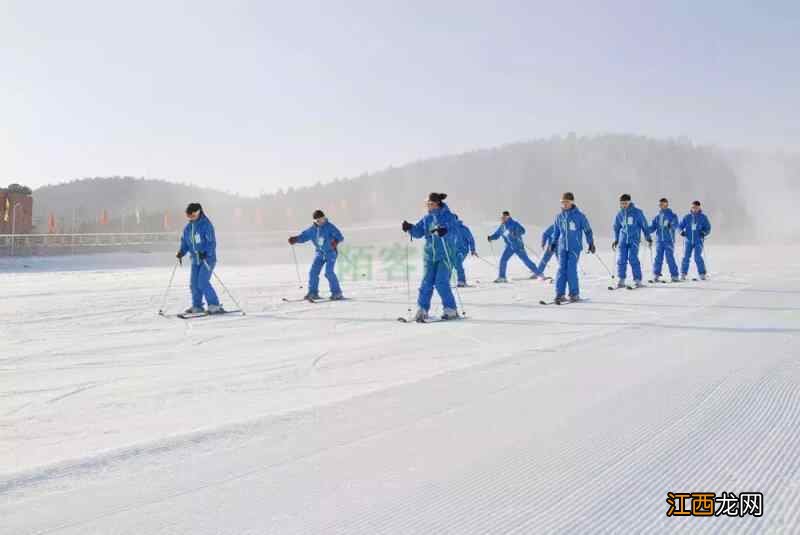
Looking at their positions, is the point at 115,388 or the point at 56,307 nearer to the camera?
the point at 115,388

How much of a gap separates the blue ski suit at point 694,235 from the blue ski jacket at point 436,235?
10556 mm

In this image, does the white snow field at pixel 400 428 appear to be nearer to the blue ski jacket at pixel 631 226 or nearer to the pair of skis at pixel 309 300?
the pair of skis at pixel 309 300

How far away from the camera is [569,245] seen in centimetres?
1277

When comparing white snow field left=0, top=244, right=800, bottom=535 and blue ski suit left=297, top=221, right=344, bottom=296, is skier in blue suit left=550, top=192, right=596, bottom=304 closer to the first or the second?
white snow field left=0, top=244, right=800, bottom=535

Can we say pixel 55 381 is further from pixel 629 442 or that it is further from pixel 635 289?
pixel 635 289

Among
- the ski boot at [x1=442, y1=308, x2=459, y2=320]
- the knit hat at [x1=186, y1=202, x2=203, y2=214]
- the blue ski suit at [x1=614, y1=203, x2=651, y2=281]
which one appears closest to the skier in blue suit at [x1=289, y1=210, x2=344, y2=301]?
the knit hat at [x1=186, y1=202, x2=203, y2=214]

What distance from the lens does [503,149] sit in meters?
124

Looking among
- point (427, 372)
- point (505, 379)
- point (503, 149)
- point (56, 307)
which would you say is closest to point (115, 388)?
point (427, 372)

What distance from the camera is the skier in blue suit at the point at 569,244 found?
12.8 metres

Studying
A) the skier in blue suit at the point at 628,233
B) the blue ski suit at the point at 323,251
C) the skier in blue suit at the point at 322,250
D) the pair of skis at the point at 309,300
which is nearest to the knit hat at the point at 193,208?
the skier in blue suit at the point at 322,250

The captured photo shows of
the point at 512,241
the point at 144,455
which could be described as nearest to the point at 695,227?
the point at 512,241

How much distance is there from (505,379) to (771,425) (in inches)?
76.3

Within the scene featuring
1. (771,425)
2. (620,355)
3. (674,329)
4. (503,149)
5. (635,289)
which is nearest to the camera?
(771,425)

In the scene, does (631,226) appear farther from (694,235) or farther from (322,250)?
(322,250)
